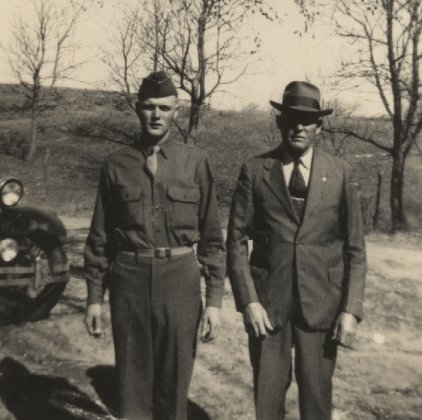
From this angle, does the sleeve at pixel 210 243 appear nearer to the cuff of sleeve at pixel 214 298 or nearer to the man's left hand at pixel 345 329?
the cuff of sleeve at pixel 214 298

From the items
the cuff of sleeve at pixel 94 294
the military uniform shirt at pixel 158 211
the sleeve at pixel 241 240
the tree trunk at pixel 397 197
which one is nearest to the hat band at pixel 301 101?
the sleeve at pixel 241 240

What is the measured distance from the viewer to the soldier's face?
2.93 metres

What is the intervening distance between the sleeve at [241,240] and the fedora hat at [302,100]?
1.28ft

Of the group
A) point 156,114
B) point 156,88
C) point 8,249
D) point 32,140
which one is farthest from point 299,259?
point 32,140

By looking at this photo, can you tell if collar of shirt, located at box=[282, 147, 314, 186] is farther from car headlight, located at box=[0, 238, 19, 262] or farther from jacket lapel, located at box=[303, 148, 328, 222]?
car headlight, located at box=[0, 238, 19, 262]

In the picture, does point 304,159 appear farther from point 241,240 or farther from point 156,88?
Answer: point 156,88

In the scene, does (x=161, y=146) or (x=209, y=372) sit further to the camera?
(x=209, y=372)

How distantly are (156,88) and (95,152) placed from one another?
26609mm

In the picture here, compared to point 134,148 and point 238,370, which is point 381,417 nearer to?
point 238,370

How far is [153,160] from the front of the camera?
120 inches

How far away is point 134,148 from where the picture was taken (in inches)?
121

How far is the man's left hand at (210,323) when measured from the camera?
294 centimetres

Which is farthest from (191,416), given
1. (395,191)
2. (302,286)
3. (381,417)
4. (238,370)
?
(395,191)

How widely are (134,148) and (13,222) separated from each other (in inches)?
132
